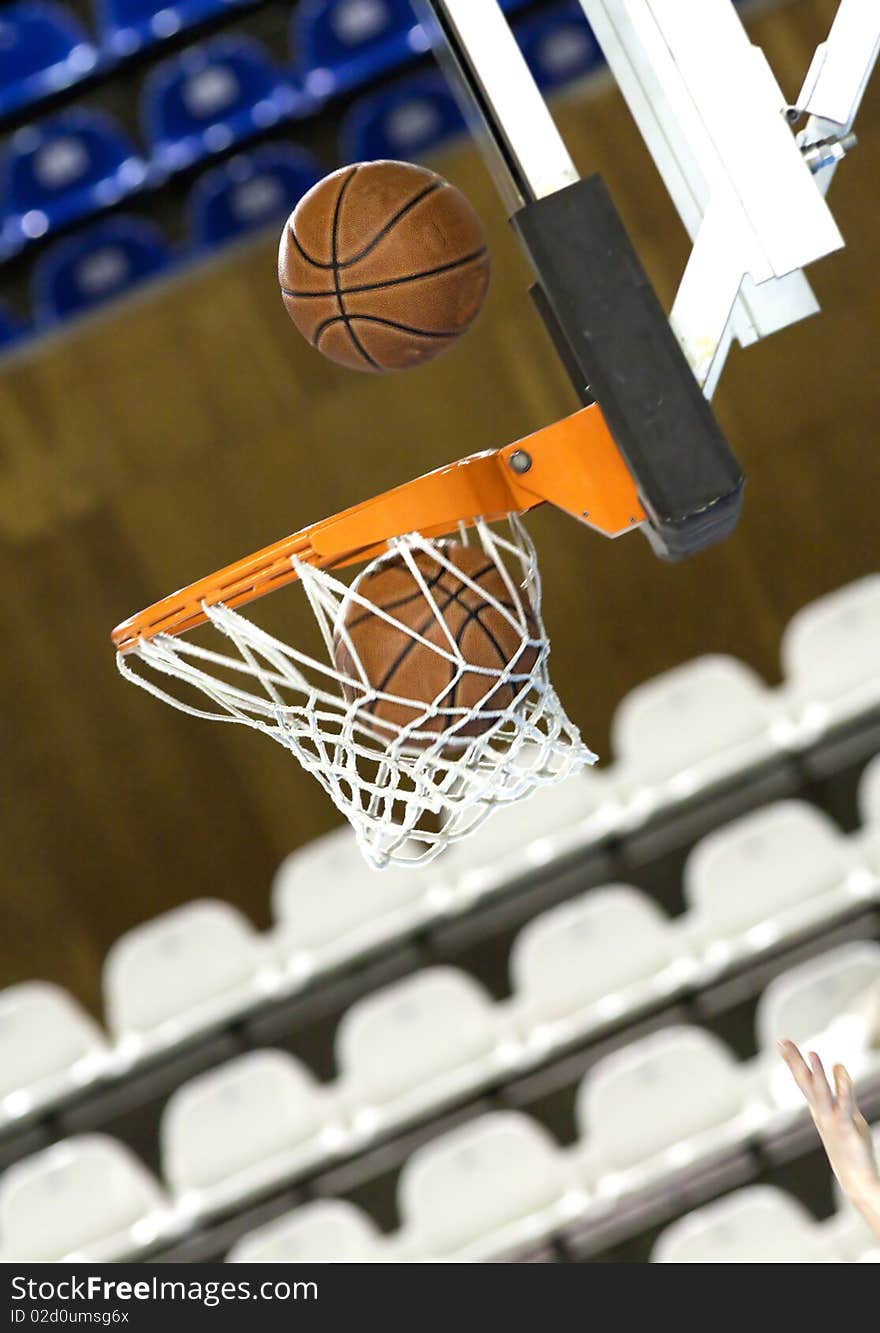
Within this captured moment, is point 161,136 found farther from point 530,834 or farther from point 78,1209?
point 78,1209

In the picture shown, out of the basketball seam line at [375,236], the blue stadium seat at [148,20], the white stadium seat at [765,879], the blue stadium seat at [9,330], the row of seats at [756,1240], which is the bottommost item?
the row of seats at [756,1240]

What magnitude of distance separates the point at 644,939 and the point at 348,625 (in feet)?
9.44

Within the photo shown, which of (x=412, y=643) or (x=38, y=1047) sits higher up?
(x=412, y=643)

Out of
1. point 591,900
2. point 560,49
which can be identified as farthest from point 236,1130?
point 560,49

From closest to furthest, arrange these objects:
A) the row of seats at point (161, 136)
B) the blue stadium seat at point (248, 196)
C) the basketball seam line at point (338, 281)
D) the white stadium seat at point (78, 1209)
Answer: the basketball seam line at point (338, 281) < the white stadium seat at point (78, 1209) < the blue stadium seat at point (248, 196) < the row of seats at point (161, 136)

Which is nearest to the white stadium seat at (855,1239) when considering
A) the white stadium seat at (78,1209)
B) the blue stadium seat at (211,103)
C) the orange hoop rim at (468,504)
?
the white stadium seat at (78,1209)

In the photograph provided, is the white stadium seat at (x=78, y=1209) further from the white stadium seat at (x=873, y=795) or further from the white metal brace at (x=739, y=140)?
the white metal brace at (x=739, y=140)

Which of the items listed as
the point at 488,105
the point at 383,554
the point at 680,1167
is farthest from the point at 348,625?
the point at 680,1167

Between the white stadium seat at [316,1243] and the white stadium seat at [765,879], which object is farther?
the white stadium seat at [765,879]

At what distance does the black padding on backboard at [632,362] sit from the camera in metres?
1.63

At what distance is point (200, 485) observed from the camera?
5.68 m

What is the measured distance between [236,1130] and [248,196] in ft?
10.6

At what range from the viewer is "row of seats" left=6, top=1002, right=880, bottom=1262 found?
425 centimetres

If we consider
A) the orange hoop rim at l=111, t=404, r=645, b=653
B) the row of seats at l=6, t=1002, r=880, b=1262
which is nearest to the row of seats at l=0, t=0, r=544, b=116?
the row of seats at l=6, t=1002, r=880, b=1262
